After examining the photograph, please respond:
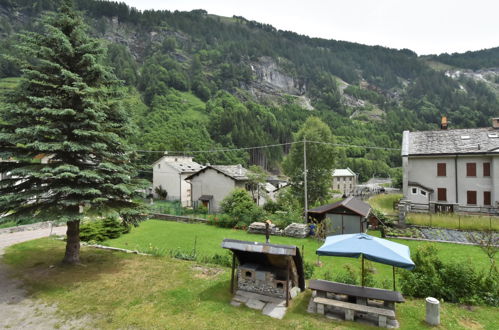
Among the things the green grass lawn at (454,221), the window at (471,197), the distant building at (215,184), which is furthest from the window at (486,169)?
the distant building at (215,184)

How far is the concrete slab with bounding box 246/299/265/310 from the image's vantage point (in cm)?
826

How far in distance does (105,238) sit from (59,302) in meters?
10.4

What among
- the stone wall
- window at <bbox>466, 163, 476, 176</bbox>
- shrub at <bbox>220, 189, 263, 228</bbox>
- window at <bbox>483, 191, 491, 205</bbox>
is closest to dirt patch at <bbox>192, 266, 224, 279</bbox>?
the stone wall

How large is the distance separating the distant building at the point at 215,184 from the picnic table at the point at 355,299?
24.7 m

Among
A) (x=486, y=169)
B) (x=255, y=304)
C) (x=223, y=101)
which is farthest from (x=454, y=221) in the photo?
(x=223, y=101)

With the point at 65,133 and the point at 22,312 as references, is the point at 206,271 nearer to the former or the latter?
the point at 22,312

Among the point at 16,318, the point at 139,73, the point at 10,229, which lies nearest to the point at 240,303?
the point at 16,318

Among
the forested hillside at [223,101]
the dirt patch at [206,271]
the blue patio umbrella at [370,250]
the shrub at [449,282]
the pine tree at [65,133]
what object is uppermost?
the forested hillside at [223,101]

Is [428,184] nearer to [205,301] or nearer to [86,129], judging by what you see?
[205,301]

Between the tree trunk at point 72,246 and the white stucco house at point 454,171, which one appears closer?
the tree trunk at point 72,246

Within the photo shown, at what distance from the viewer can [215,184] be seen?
34.5m

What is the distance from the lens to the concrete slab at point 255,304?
27.1 ft

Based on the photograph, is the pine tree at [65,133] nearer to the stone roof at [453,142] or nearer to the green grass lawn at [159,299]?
the green grass lawn at [159,299]

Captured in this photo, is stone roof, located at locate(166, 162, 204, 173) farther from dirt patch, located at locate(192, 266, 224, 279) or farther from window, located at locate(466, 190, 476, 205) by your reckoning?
window, located at locate(466, 190, 476, 205)
